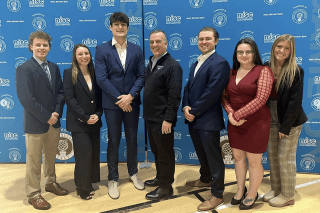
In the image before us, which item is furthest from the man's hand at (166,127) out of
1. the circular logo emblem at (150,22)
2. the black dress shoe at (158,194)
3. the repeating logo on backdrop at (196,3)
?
the repeating logo on backdrop at (196,3)

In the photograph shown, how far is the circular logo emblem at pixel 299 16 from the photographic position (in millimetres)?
3215

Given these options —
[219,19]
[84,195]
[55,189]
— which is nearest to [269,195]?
[84,195]

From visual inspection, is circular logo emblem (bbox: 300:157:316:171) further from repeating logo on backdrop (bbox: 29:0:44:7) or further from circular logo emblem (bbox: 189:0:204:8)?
repeating logo on backdrop (bbox: 29:0:44:7)

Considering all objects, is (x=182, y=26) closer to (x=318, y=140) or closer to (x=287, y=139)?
(x=287, y=139)

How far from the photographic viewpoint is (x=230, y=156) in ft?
12.4

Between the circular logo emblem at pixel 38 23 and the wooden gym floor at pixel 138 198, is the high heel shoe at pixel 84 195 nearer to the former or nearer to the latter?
the wooden gym floor at pixel 138 198

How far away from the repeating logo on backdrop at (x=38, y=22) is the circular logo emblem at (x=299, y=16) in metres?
3.52

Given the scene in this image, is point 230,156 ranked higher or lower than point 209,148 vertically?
lower

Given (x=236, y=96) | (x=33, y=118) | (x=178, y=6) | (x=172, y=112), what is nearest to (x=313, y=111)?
(x=236, y=96)

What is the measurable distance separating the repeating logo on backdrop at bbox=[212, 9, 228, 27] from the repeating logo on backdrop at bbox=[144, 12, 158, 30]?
2.77 ft

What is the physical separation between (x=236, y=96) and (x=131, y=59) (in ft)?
4.12

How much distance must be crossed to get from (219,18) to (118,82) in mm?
1728

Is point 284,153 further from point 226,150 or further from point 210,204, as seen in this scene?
point 226,150

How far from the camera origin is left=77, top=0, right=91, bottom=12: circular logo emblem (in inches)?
142
